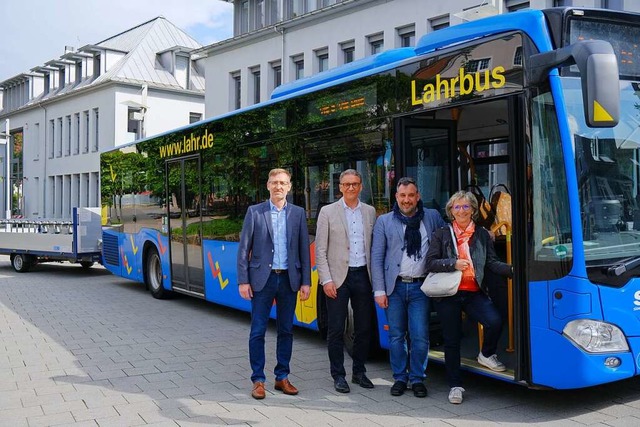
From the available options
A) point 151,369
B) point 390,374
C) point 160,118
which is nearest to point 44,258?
point 151,369

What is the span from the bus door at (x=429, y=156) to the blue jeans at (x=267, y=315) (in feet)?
4.96

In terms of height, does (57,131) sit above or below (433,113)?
above

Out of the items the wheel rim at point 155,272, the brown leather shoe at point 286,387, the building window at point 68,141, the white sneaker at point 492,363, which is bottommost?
the brown leather shoe at point 286,387

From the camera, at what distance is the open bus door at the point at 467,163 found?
5914mm

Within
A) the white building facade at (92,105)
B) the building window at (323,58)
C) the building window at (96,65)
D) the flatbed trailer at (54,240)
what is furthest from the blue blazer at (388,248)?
the building window at (96,65)

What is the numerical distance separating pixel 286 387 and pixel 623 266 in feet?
9.36

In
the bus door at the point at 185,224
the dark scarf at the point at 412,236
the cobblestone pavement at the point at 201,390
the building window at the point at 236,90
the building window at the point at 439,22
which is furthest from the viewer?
the building window at the point at 236,90

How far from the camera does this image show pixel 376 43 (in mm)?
23922

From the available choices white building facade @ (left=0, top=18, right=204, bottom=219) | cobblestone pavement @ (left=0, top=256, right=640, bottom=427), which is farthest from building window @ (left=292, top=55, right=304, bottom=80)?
cobblestone pavement @ (left=0, top=256, right=640, bottom=427)

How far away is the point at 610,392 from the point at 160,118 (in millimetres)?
38207

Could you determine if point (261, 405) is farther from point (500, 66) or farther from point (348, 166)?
point (500, 66)

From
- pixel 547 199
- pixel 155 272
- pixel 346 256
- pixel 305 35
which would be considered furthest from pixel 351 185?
pixel 305 35

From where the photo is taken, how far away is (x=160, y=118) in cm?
4131

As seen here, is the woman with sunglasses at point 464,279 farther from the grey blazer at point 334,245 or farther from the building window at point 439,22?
the building window at point 439,22
